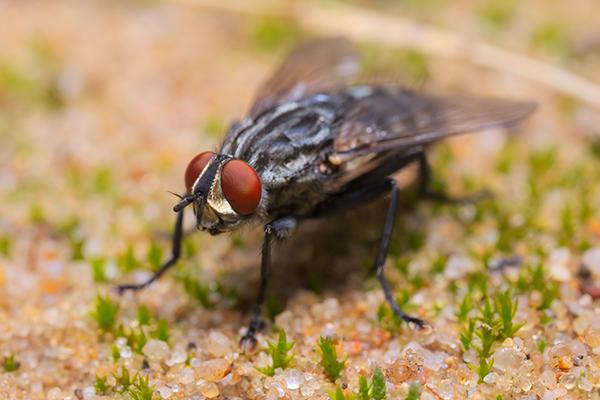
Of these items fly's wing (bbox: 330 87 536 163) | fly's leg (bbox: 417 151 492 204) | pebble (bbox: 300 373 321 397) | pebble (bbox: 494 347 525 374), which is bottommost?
pebble (bbox: 300 373 321 397)

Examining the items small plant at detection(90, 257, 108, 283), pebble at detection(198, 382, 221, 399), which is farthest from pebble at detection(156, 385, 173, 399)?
small plant at detection(90, 257, 108, 283)

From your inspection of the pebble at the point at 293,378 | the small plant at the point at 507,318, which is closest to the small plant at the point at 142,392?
the pebble at the point at 293,378

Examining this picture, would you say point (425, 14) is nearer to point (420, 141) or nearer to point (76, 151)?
point (420, 141)

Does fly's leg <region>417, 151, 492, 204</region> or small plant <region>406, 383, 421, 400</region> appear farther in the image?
fly's leg <region>417, 151, 492, 204</region>

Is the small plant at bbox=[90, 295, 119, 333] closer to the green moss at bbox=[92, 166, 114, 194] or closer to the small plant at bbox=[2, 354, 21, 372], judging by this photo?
the small plant at bbox=[2, 354, 21, 372]

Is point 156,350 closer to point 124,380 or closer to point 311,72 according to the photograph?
point 124,380

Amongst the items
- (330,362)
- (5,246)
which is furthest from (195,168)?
(5,246)

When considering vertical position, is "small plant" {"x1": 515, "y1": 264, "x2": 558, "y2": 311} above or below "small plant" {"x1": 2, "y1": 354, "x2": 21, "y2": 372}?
above

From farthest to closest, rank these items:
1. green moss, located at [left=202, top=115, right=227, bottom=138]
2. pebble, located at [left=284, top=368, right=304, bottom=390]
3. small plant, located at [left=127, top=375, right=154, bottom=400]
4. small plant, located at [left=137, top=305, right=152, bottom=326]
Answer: green moss, located at [left=202, top=115, right=227, bottom=138] → small plant, located at [left=137, top=305, right=152, bottom=326] → pebble, located at [left=284, top=368, right=304, bottom=390] → small plant, located at [left=127, top=375, right=154, bottom=400]

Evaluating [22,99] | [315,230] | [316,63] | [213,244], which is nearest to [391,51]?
[316,63]
